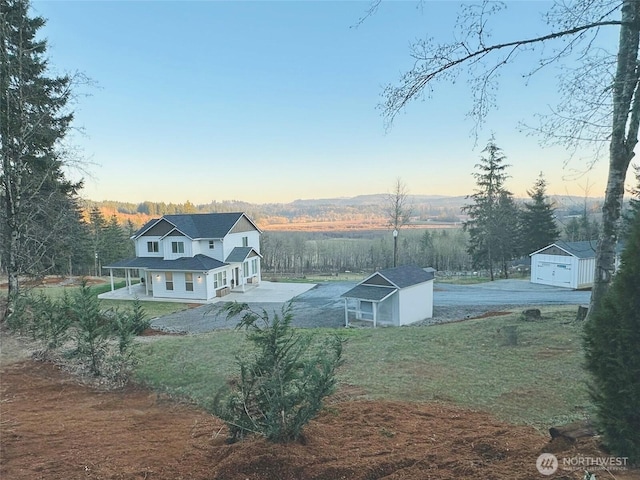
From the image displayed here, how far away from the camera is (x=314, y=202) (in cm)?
10438

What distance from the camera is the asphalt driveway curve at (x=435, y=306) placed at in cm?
1536

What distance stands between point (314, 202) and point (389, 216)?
7604 centimetres

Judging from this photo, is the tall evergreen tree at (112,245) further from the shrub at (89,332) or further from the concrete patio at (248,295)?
the shrub at (89,332)

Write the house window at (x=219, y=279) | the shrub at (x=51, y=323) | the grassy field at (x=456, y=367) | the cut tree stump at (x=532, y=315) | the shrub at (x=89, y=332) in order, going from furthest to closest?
the house window at (x=219, y=279), the cut tree stump at (x=532, y=315), the shrub at (x=51, y=323), the shrub at (x=89, y=332), the grassy field at (x=456, y=367)

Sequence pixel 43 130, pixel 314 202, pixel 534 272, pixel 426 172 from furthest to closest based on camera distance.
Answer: pixel 314 202
pixel 534 272
pixel 426 172
pixel 43 130

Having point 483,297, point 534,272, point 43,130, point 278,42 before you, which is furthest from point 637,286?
point 534,272

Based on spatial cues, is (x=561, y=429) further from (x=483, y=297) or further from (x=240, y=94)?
(x=240, y=94)

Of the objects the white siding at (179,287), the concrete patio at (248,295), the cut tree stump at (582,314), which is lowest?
the concrete patio at (248,295)

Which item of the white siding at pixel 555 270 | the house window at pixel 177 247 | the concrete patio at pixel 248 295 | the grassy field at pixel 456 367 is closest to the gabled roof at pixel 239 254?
the concrete patio at pixel 248 295

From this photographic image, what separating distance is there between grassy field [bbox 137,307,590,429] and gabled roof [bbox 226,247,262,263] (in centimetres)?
1408

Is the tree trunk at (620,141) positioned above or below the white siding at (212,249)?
above

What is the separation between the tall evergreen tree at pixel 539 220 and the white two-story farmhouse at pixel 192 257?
24.5 metres

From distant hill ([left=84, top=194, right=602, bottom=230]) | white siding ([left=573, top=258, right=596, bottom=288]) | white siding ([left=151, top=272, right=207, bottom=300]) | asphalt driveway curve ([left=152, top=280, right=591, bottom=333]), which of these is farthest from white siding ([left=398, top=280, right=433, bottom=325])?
distant hill ([left=84, top=194, right=602, bottom=230])

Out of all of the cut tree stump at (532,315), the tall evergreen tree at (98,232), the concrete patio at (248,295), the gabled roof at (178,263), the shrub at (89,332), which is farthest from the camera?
the tall evergreen tree at (98,232)
